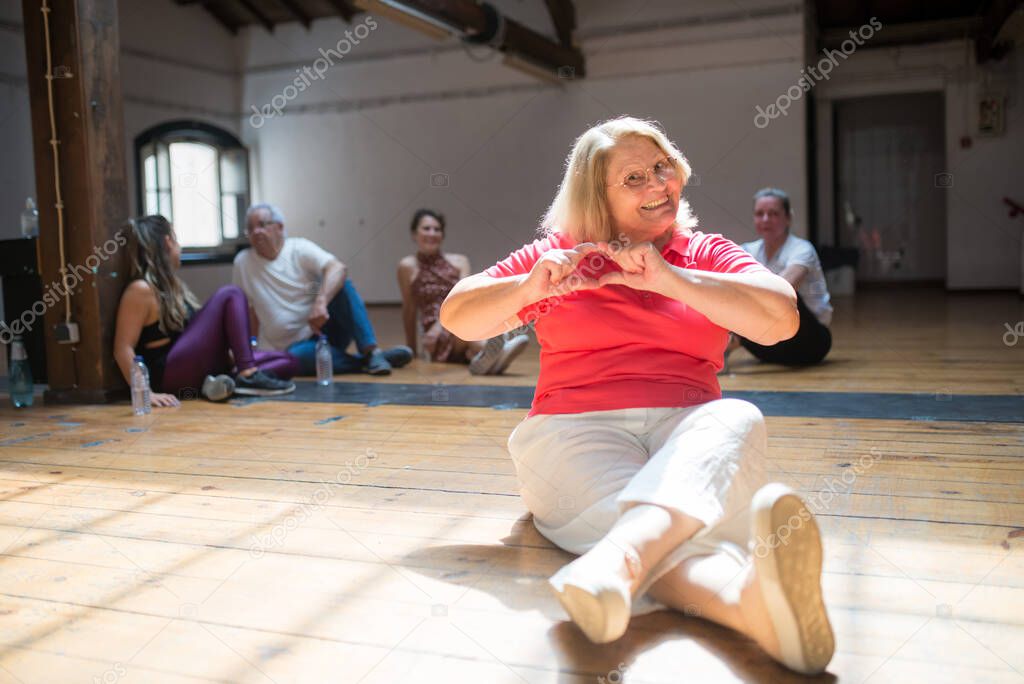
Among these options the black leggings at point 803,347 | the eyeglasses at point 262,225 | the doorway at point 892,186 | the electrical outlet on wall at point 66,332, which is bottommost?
the black leggings at point 803,347

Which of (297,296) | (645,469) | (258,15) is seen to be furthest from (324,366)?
(258,15)

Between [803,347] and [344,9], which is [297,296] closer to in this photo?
[803,347]

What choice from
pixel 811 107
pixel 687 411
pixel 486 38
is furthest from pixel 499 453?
pixel 811 107

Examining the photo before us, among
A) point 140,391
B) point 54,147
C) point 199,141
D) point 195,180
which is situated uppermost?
point 199,141

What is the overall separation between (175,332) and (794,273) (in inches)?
115

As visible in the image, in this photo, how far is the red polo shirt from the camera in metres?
1.69

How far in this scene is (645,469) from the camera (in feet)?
4.63

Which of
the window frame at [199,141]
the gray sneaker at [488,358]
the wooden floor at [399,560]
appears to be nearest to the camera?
the wooden floor at [399,560]

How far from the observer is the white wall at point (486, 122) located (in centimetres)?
952

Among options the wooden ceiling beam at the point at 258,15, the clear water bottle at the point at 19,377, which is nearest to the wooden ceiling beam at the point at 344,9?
the wooden ceiling beam at the point at 258,15

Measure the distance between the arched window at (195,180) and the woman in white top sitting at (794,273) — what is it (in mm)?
7932

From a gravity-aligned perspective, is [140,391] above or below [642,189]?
below

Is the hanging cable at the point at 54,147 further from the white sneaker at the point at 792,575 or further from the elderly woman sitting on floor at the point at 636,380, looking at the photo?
the white sneaker at the point at 792,575

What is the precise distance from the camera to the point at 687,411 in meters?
1.62
